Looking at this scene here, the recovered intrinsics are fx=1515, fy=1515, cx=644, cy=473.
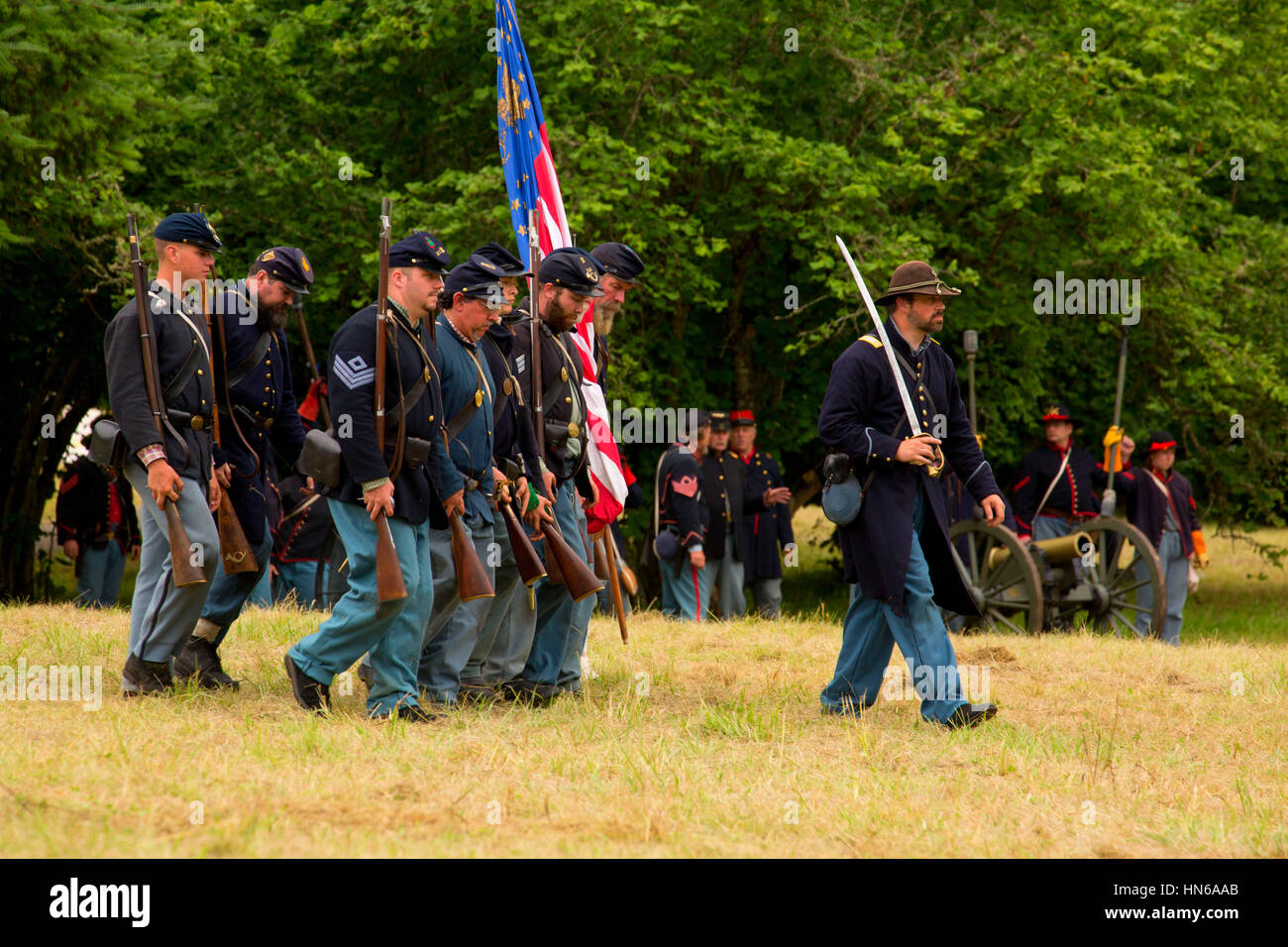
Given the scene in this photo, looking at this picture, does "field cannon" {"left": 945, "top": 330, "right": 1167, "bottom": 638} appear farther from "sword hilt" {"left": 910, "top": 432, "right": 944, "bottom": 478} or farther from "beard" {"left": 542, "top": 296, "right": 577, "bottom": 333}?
"beard" {"left": 542, "top": 296, "right": 577, "bottom": 333}

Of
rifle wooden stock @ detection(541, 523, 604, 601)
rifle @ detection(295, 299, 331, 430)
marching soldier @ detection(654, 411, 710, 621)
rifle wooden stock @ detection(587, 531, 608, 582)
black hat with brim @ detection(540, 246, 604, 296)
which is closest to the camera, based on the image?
rifle wooden stock @ detection(541, 523, 604, 601)

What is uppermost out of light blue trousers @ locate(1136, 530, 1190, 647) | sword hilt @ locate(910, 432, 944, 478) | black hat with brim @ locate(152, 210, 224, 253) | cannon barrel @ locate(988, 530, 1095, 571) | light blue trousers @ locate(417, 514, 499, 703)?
black hat with brim @ locate(152, 210, 224, 253)

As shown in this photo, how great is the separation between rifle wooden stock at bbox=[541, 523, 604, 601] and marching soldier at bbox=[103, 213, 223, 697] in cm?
140

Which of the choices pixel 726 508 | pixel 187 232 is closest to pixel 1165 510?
pixel 726 508

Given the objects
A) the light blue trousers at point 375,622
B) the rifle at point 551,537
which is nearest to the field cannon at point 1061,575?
the rifle at point 551,537

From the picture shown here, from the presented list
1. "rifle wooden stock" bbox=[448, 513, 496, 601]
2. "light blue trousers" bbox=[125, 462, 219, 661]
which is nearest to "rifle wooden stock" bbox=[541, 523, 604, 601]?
"rifle wooden stock" bbox=[448, 513, 496, 601]

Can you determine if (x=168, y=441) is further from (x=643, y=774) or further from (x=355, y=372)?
(x=643, y=774)

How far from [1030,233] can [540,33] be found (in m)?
5.25

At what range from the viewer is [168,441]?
6148 millimetres

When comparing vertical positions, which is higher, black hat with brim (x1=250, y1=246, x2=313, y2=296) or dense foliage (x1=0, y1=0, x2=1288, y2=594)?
dense foliage (x1=0, y1=0, x2=1288, y2=594)

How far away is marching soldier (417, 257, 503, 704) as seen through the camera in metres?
6.35

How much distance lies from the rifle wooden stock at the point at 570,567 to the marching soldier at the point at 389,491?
554 mm

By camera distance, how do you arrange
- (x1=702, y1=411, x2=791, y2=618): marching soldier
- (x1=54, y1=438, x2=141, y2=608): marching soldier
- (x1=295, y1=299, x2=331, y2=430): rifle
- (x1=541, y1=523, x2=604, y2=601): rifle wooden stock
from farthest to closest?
(x1=54, y1=438, x2=141, y2=608): marching soldier < (x1=702, y1=411, x2=791, y2=618): marching soldier < (x1=295, y1=299, x2=331, y2=430): rifle < (x1=541, y1=523, x2=604, y2=601): rifle wooden stock
